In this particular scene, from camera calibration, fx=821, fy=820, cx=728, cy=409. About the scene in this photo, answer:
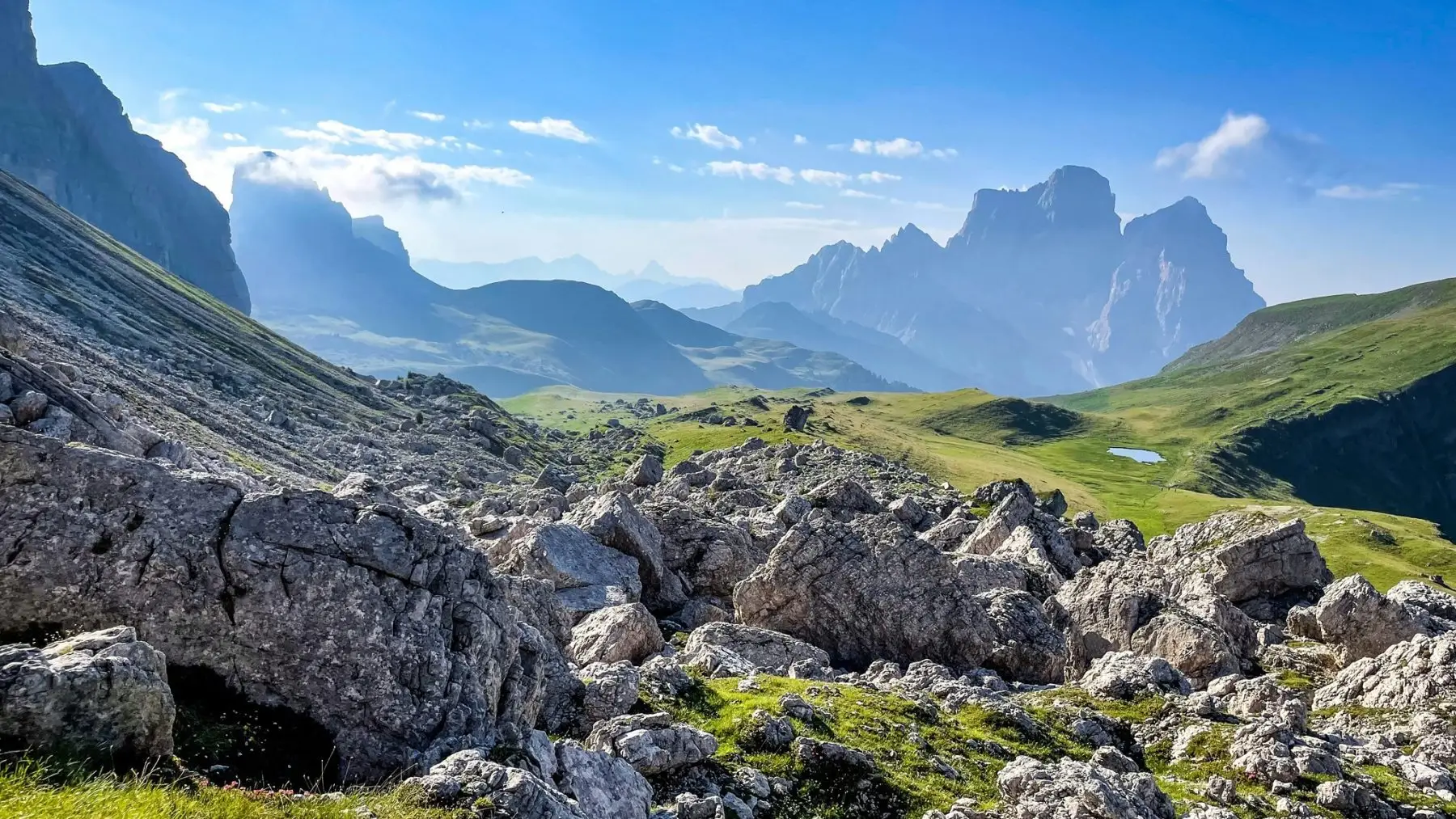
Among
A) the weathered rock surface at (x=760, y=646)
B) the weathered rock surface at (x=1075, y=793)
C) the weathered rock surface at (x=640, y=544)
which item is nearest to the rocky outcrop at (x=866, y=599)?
the weathered rock surface at (x=760, y=646)

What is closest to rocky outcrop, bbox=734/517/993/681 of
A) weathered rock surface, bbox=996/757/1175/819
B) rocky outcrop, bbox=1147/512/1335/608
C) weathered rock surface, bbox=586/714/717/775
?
weathered rock surface, bbox=996/757/1175/819

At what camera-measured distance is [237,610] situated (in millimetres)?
19578

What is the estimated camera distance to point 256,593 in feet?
65.2

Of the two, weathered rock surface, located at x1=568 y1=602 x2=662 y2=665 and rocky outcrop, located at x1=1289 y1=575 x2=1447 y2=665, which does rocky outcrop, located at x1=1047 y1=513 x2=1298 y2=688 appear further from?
weathered rock surface, located at x1=568 y1=602 x2=662 y2=665

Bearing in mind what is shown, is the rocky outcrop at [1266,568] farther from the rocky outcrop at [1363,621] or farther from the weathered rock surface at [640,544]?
the weathered rock surface at [640,544]

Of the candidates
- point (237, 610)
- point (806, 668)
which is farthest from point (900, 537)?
point (237, 610)

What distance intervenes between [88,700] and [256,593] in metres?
5.38

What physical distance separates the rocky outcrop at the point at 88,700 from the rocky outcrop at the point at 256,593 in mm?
3510

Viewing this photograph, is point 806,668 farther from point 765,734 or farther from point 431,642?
point 431,642

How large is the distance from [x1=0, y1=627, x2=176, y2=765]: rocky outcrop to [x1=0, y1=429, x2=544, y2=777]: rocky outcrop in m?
3.51

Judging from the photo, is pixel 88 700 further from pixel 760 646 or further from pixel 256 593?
pixel 760 646

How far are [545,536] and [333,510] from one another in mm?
29713

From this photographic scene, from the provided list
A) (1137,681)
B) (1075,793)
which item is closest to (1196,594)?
(1137,681)

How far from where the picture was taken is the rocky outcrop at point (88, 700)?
14.0 metres
